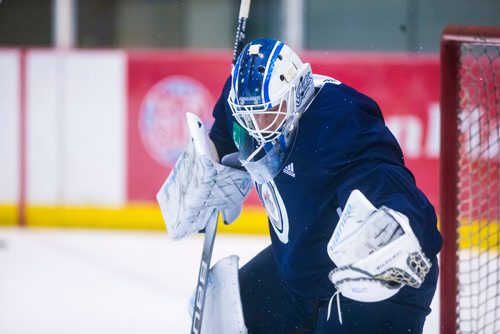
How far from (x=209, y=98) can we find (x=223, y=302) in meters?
2.91

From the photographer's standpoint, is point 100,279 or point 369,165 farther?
point 100,279

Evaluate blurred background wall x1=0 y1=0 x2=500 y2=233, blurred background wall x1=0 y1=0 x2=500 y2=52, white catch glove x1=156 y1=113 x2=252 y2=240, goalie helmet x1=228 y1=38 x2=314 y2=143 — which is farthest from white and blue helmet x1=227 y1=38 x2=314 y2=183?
blurred background wall x1=0 y1=0 x2=500 y2=52

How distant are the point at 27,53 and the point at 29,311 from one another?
2.20m

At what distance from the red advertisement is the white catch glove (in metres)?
2.49

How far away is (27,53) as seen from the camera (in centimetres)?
559

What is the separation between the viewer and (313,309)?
2449 millimetres

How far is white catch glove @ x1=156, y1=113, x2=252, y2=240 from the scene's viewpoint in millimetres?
2631

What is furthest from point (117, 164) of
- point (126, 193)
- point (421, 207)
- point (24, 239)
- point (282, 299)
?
point (421, 207)

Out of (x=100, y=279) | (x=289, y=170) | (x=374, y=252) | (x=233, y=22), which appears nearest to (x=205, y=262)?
(x=289, y=170)

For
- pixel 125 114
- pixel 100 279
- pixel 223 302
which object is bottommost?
pixel 100 279

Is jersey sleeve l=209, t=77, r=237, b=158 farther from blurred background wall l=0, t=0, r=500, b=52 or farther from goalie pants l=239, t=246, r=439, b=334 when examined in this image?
blurred background wall l=0, t=0, r=500, b=52

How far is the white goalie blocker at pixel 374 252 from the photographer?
6.10 ft

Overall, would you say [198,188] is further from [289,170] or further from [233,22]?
[233,22]

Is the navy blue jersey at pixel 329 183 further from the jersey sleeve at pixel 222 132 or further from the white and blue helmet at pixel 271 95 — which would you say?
the jersey sleeve at pixel 222 132
